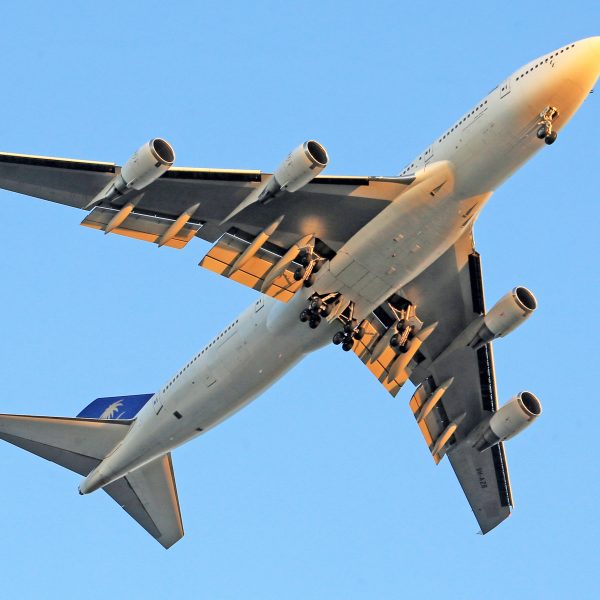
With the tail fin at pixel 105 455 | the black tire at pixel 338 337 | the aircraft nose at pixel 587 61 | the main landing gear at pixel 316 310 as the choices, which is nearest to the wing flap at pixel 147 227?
the main landing gear at pixel 316 310

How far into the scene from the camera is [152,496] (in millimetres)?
44312

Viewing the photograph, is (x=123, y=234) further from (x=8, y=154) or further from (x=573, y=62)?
(x=573, y=62)

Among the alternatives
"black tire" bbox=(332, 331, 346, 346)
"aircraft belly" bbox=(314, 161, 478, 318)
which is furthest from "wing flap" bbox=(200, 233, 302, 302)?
"black tire" bbox=(332, 331, 346, 346)

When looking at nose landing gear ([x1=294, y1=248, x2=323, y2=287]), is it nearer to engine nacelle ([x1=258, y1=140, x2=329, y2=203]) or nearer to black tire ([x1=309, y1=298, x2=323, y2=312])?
black tire ([x1=309, y1=298, x2=323, y2=312])

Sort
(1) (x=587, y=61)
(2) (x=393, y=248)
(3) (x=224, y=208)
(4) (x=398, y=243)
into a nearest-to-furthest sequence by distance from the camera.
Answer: (1) (x=587, y=61)
(4) (x=398, y=243)
(2) (x=393, y=248)
(3) (x=224, y=208)

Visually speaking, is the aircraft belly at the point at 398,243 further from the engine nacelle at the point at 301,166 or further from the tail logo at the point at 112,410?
the tail logo at the point at 112,410

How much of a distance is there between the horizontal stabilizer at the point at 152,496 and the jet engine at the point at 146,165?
1392cm

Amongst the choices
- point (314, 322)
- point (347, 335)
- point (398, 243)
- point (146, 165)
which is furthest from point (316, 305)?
point (146, 165)

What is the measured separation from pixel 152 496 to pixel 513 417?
44.8 feet

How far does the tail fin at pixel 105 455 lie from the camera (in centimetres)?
4178

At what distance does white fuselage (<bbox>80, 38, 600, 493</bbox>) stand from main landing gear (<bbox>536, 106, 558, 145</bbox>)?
18 cm

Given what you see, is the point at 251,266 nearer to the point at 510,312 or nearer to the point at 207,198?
the point at 207,198

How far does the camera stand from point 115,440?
42.5 meters

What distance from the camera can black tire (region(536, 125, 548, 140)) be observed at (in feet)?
111
